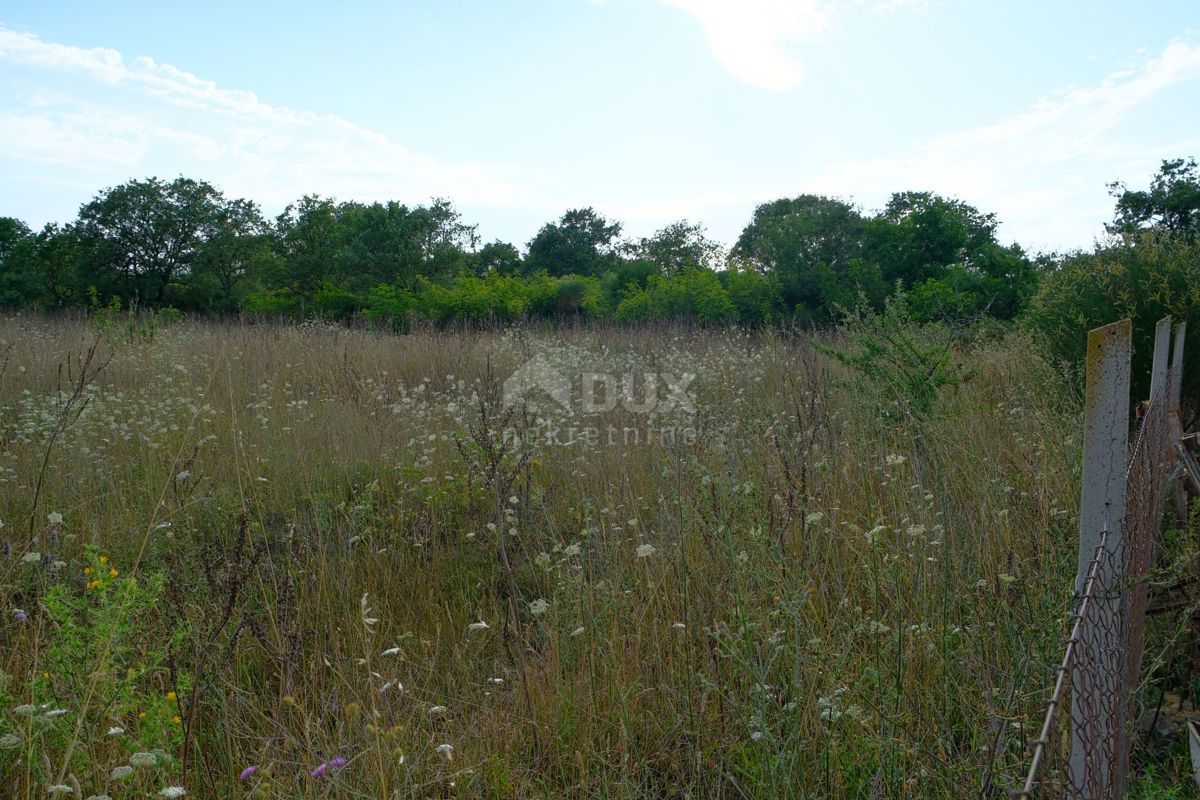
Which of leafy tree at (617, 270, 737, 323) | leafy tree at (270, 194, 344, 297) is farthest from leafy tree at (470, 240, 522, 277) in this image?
leafy tree at (617, 270, 737, 323)

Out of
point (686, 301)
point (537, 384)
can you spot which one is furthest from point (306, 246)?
point (537, 384)

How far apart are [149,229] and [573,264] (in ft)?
51.6

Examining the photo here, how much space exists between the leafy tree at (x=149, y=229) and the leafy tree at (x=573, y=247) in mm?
12619

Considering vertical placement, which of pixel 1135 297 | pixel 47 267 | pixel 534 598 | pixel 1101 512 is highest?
pixel 47 267

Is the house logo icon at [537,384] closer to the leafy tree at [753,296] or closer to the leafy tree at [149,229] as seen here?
the leafy tree at [753,296]

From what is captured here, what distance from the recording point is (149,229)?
2750cm

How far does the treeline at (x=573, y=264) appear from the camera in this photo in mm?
12656

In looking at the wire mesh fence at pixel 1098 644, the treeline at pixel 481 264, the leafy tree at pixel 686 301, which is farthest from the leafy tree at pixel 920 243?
the wire mesh fence at pixel 1098 644

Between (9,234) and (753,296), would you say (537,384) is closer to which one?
(753,296)

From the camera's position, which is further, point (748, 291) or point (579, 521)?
point (748, 291)

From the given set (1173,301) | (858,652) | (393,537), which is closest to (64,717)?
(393,537)

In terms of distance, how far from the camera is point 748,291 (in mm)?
15672

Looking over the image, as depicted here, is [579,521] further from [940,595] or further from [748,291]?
[748,291]

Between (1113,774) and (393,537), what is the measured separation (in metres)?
3.19
